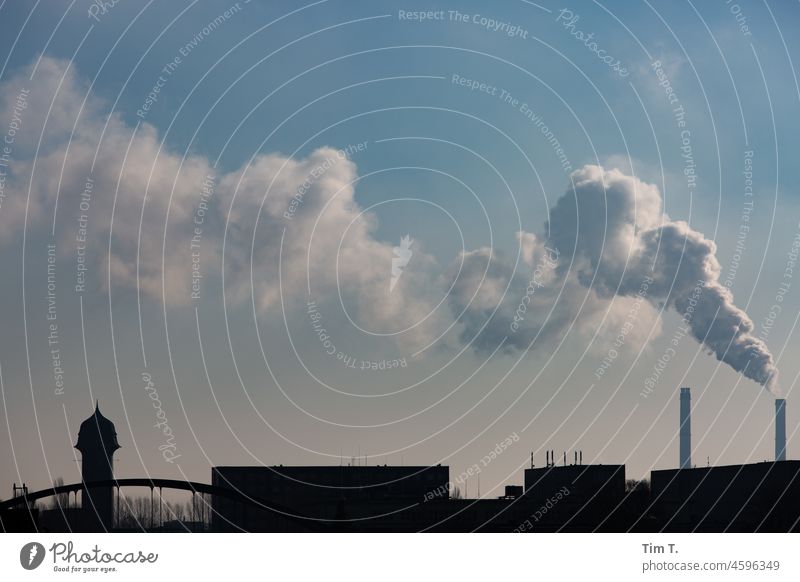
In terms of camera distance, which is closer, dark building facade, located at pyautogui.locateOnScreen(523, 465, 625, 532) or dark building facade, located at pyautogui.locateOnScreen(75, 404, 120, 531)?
dark building facade, located at pyautogui.locateOnScreen(523, 465, 625, 532)

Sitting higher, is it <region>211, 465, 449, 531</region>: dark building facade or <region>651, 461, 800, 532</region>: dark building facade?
<region>211, 465, 449, 531</region>: dark building facade

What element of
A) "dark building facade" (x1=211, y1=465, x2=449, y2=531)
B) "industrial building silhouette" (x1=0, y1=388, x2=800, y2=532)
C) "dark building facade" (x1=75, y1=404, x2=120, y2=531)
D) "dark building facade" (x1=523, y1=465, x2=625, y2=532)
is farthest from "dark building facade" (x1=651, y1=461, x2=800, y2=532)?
"dark building facade" (x1=75, y1=404, x2=120, y2=531)

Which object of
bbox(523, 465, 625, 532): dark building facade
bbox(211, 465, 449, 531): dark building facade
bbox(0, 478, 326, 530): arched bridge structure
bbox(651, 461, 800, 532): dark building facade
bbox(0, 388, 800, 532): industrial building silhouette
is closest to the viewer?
bbox(0, 478, 326, 530): arched bridge structure

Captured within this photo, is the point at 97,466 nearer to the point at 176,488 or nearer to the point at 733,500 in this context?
the point at 176,488

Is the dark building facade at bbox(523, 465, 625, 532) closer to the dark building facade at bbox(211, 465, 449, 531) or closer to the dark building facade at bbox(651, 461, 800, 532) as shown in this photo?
the dark building facade at bbox(651, 461, 800, 532)

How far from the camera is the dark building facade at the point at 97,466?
124 meters

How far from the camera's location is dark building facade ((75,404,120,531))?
407 feet

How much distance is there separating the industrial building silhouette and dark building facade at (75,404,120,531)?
0.13m

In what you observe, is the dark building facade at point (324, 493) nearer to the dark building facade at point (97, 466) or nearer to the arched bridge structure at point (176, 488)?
the arched bridge structure at point (176, 488)

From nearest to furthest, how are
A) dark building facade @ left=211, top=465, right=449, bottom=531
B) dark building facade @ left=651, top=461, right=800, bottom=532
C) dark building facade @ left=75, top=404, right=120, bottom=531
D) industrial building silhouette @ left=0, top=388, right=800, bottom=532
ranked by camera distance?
dark building facade @ left=651, top=461, right=800, bottom=532 < industrial building silhouette @ left=0, top=388, right=800, bottom=532 < dark building facade @ left=211, top=465, right=449, bottom=531 < dark building facade @ left=75, top=404, right=120, bottom=531

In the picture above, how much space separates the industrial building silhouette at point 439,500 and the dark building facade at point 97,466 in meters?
0.13

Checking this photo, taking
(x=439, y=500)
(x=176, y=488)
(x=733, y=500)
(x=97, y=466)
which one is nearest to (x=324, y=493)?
(x=439, y=500)
